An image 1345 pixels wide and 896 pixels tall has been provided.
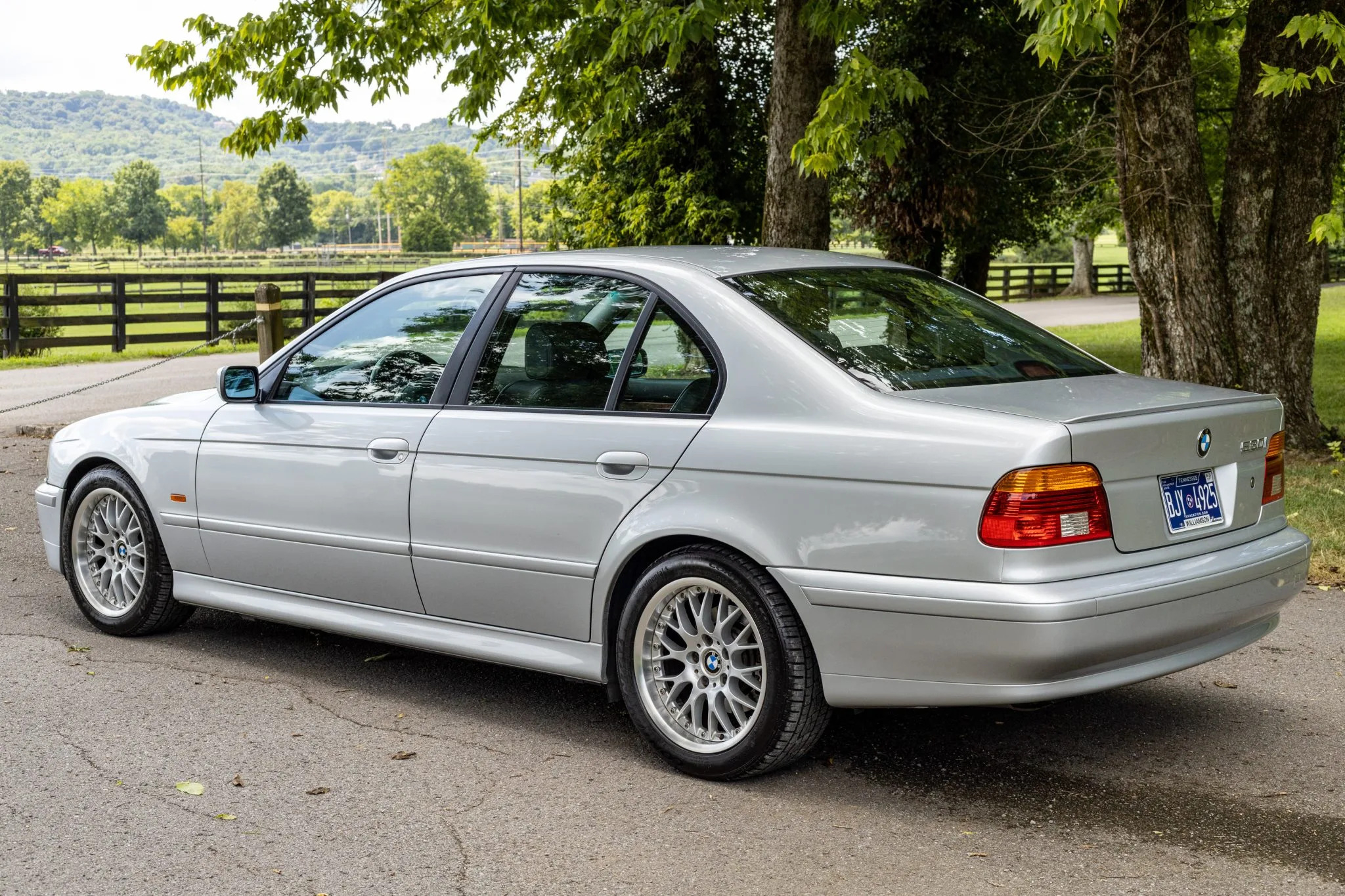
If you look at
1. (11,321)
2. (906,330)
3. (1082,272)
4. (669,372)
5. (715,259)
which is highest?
(1082,272)

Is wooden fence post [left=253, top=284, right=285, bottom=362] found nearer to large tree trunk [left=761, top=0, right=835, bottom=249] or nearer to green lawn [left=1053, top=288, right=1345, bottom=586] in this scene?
large tree trunk [left=761, top=0, right=835, bottom=249]

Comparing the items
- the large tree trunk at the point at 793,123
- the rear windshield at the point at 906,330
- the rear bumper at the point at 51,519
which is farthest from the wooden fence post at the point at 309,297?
the rear windshield at the point at 906,330

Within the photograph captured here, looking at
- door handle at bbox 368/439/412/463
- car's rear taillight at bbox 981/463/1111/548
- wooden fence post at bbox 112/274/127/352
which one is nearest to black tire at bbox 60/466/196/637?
door handle at bbox 368/439/412/463

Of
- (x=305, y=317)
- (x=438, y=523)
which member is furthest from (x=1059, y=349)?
(x=305, y=317)

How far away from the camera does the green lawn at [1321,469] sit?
7246 millimetres

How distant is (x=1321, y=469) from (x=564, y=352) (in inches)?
279

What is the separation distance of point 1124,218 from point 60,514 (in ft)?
23.9

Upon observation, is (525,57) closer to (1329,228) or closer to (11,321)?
(1329,228)

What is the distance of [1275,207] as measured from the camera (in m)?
10.3

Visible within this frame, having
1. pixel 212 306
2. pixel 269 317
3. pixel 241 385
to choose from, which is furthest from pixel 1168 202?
pixel 212 306

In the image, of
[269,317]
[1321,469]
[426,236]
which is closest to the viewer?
[1321,469]

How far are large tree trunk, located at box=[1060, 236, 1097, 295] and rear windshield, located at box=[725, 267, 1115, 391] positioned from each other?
4618 cm

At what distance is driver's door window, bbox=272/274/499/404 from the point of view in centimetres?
507

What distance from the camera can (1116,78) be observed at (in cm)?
998
